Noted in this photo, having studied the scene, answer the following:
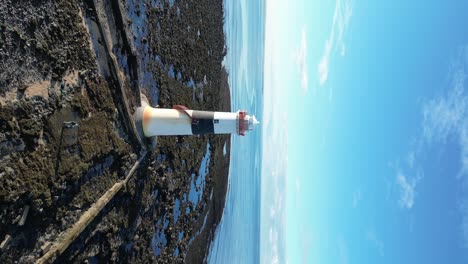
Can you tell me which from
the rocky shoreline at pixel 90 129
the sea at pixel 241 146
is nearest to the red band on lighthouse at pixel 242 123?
the rocky shoreline at pixel 90 129

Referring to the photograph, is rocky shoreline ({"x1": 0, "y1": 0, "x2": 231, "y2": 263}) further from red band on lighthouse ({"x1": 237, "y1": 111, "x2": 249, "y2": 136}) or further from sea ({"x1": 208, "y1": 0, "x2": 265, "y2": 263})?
sea ({"x1": 208, "y1": 0, "x2": 265, "y2": 263})

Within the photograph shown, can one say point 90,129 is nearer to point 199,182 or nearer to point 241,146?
point 199,182

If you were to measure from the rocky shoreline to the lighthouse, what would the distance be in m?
0.76

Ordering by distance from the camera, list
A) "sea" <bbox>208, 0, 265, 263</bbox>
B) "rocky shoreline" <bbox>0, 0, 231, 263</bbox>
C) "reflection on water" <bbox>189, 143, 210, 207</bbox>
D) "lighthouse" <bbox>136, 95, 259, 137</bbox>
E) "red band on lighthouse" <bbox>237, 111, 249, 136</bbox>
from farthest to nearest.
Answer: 1. "sea" <bbox>208, 0, 265, 263</bbox>
2. "reflection on water" <bbox>189, 143, 210, 207</bbox>
3. "red band on lighthouse" <bbox>237, 111, 249, 136</bbox>
4. "lighthouse" <bbox>136, 95, 259, 137</bbox>
5. "rocky shoreline" <bbox>0, 0, 231, 263</bbox>

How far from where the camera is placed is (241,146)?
54.7m

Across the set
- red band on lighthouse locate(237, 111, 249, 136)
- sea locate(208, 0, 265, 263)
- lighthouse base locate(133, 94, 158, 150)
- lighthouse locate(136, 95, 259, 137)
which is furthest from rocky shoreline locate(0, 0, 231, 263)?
sea locate(208, 0, 265, 263)

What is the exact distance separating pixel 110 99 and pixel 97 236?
4272 mm

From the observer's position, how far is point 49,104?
902 cm

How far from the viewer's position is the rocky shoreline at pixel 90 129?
8.02 metres

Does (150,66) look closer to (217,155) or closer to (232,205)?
(217,155)

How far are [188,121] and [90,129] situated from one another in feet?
11.8

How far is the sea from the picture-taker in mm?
37469

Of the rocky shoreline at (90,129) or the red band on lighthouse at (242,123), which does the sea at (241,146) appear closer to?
the rocky shoreline at (90,129)

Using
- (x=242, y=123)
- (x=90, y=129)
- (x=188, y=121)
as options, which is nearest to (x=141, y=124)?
(x=188, y=121)
